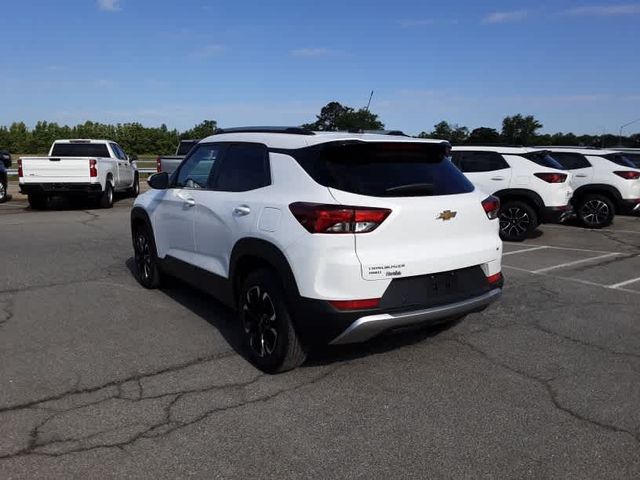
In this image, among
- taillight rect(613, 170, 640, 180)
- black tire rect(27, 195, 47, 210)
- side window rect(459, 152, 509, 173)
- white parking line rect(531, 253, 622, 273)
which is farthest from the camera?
black tire rect(27, 195, 47, 210)

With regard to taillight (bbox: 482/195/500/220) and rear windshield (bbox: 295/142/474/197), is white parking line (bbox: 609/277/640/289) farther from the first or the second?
rear windshield (bbox: 295/142/474/197)

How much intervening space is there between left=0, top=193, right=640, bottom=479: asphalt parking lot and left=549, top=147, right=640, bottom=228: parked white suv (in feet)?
22.9

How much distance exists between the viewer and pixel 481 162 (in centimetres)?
1120

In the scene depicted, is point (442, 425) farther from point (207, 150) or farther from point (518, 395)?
point (207, 150)

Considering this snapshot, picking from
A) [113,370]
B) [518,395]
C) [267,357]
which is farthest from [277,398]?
[518,395]

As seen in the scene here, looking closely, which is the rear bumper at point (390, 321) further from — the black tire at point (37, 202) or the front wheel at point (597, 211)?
the black tire at point (37, 202)

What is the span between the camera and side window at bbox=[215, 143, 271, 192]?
4301mm

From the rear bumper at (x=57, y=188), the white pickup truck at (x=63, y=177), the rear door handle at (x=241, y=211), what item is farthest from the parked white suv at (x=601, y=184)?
the rear bumper at (x=57, y=188)

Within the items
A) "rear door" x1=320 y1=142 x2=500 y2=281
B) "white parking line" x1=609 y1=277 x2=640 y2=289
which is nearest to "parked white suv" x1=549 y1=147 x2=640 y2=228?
"white parking line" x1=609 y1=277 x2=640 y2=289

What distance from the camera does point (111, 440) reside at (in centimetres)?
318

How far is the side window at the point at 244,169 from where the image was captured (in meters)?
4.30

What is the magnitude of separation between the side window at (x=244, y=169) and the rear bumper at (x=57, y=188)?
10652 mm

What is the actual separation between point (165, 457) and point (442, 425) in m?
1.57

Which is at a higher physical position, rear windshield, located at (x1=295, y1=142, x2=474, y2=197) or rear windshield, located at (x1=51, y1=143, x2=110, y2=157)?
rear windshield, located at (x1=51, y1=143, x2=110, y2=157)
